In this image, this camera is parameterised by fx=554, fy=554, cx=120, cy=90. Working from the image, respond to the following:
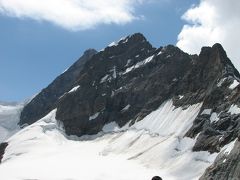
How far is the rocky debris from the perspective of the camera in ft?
279

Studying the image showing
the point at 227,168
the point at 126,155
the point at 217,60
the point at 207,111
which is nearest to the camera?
the point at 227,168

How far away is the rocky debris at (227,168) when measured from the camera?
84938 mm

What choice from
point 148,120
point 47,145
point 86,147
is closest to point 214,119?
point 148,120

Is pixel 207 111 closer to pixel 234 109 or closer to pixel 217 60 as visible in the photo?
pixel 234 109

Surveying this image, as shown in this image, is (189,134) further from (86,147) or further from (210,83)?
(86,147)

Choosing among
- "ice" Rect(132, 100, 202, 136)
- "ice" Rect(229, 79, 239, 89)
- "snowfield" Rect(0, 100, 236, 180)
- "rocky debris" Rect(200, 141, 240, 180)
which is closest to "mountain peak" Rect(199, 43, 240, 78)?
"ice" Rect(229, 79, 239, 89)

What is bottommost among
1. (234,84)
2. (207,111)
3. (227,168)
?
(227,168)

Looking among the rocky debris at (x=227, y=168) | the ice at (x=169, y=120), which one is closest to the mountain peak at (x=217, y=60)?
the ice at (x=169, y=120)

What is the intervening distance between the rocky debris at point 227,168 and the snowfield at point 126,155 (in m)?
23.2

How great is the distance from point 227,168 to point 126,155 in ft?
238

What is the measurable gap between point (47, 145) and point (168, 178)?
266ft

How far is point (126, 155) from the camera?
158875 millimetres

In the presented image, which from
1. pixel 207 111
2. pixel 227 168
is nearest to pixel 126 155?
pixel 207 111

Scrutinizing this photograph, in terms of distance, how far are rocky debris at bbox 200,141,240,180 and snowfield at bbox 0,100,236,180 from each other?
→ 23224mm
